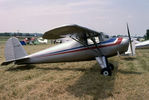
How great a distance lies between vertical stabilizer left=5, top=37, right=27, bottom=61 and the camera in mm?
7957

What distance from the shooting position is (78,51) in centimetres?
748

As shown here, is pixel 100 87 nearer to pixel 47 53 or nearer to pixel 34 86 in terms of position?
pixel 34 86

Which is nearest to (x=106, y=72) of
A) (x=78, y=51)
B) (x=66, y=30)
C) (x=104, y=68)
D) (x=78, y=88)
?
(x=104, y=68)

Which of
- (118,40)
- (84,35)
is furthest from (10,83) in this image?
(118,40)

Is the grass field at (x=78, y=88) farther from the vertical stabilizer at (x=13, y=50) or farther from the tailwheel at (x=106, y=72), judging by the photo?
the vertical stabilizer at (x=13, y=50)

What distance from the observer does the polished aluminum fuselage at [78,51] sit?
6.98m

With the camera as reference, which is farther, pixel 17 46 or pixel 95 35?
pixel 17 46

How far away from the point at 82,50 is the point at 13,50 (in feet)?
11.8

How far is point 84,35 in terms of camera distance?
7051mm

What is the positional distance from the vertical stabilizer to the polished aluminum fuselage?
59 cm

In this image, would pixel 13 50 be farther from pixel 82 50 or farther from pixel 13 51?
pixel 82 50

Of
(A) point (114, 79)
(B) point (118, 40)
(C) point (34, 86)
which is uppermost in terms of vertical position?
(B) point (118, 40)

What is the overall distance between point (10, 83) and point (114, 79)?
380cm

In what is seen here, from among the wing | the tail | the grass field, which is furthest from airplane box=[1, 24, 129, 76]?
the grass field
